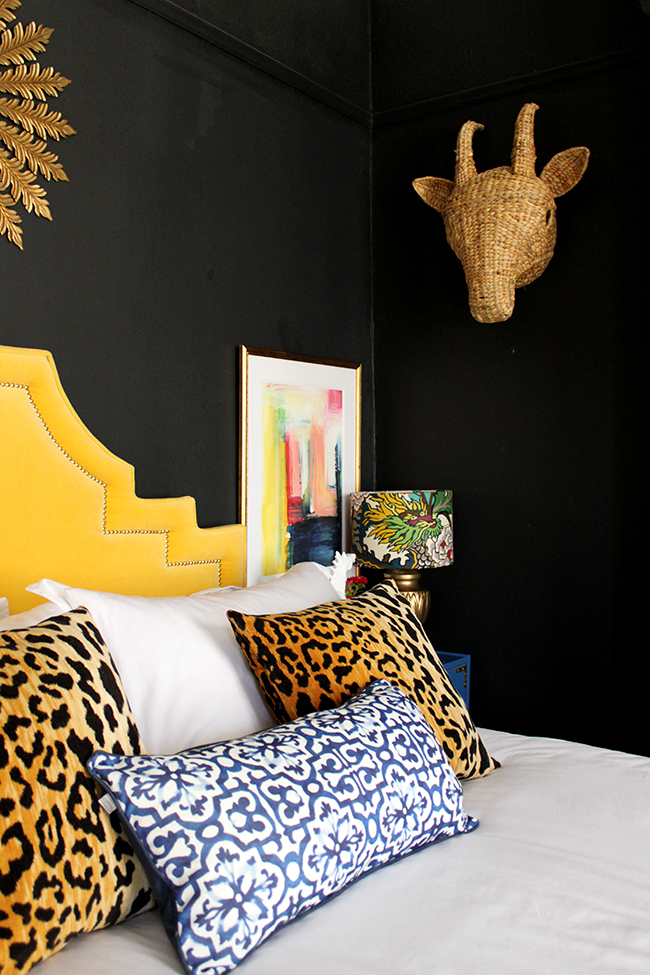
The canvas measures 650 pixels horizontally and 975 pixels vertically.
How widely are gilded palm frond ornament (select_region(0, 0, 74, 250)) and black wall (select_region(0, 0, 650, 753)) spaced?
2.0 inches

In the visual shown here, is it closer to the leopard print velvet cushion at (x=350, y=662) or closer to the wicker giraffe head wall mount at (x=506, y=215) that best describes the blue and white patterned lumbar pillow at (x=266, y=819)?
the leopard print velvet cushion at (x=350, y=662)

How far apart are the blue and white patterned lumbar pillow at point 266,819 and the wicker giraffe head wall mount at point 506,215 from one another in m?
1.76

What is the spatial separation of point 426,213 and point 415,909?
257cm

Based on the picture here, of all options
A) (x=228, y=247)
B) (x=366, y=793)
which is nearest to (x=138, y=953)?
(x=366, y=793)

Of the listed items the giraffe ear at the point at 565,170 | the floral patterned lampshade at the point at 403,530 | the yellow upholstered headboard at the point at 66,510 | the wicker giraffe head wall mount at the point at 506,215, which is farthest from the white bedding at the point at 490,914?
the giraffe ear at the point at 565,170

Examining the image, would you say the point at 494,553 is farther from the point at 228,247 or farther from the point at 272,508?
the point at 228,247

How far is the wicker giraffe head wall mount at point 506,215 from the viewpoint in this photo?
2.62 m

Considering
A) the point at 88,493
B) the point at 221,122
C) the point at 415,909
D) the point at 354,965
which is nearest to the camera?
the point at 354,965

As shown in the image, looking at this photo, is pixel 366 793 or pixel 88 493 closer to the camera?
pixel 366 793

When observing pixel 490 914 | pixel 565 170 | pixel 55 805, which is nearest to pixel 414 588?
pixel 565 170

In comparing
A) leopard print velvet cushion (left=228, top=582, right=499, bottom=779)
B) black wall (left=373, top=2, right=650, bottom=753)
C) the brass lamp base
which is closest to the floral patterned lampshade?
the brass lamp base

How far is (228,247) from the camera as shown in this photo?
2.52m

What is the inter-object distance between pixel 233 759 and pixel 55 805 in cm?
25

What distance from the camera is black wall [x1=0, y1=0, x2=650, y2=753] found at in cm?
213
